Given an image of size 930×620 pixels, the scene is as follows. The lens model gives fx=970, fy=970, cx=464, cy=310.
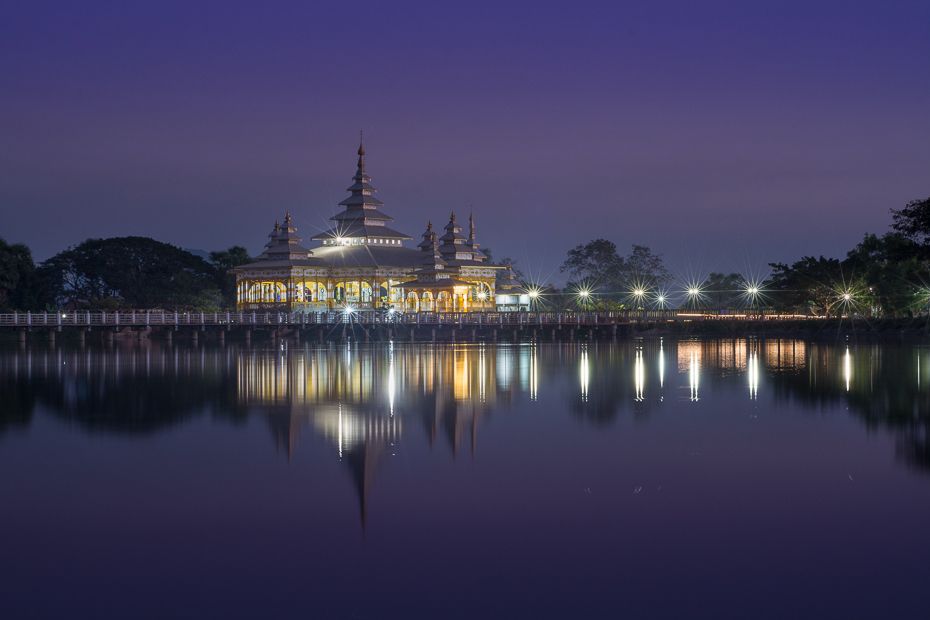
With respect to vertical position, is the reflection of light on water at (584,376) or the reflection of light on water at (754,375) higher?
the reflection of light on water at (584,376)

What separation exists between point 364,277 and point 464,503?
197ft

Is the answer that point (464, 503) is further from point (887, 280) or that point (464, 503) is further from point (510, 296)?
point (510, 296)

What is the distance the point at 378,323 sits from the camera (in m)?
59.5

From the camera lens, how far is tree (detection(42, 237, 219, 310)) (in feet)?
237

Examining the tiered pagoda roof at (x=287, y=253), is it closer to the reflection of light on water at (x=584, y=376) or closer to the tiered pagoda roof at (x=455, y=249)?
the tiered pagoda roof at (x=455, y=249)

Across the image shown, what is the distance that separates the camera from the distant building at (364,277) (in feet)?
228

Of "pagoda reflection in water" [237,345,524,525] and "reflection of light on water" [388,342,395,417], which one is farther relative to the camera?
"reflection of light on water" [388,342,395,417]

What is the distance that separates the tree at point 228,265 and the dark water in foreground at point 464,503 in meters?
56.6

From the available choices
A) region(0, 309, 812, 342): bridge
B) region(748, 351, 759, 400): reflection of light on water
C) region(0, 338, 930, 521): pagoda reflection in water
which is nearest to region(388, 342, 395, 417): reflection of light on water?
region(0, 338, 930, 521): pagoda reflection in water

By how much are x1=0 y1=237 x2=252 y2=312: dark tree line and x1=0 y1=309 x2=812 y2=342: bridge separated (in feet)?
19.5

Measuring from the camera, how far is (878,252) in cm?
6806

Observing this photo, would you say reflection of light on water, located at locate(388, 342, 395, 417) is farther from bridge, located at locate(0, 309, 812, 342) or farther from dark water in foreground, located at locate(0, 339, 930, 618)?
bridge, located at locate(0, 309, 812, 342)

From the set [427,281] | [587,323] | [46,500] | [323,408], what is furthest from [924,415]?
[427,281]

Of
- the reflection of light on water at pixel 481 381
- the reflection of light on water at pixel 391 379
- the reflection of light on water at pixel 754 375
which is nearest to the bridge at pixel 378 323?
the reflection of light on water at pixel 391 379
